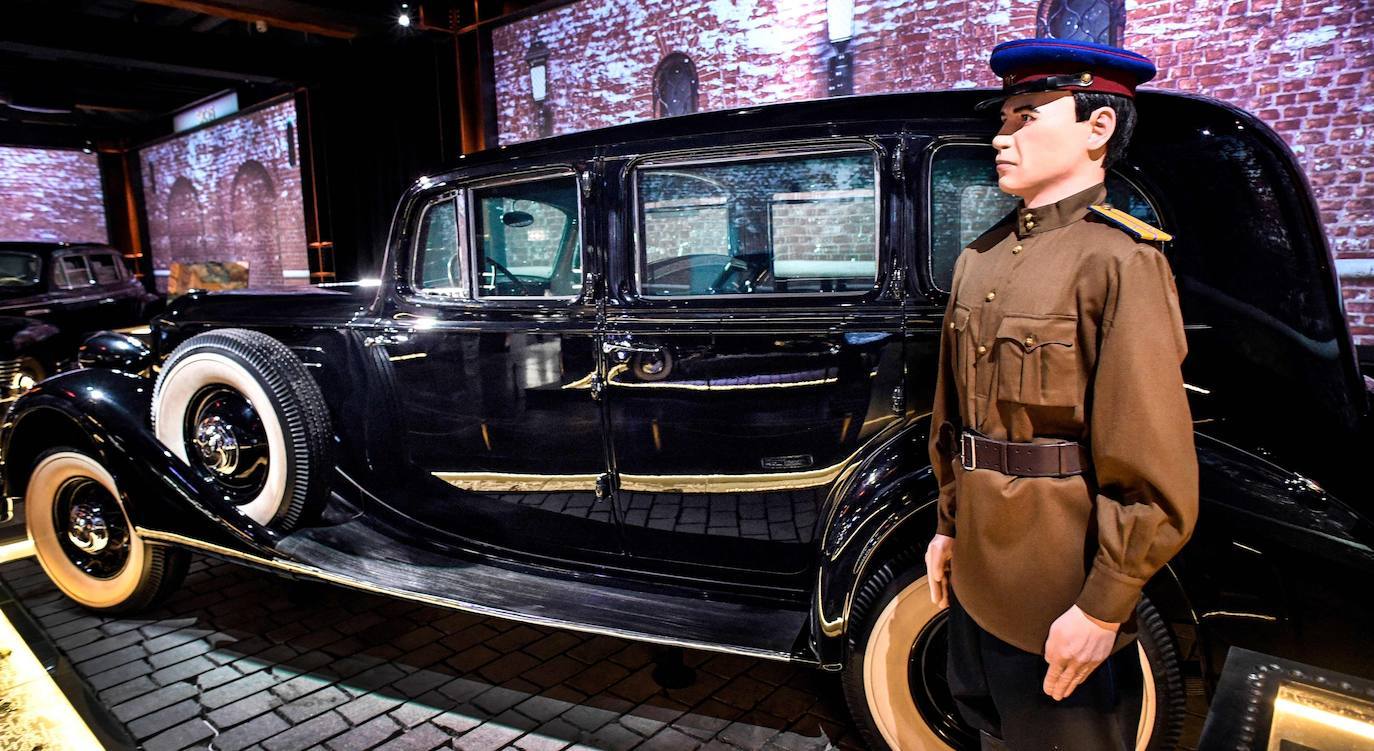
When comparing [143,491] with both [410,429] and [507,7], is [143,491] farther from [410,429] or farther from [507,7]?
[507,7]

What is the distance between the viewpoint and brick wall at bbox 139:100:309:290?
40.8 feet

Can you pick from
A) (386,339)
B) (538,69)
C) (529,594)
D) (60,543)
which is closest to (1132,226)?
(529,594)

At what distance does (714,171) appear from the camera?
2479mm

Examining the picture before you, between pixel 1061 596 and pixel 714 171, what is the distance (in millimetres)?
1655

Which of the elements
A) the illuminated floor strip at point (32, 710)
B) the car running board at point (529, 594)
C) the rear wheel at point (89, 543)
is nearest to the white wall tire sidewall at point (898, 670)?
the car running board at point (529, 594)

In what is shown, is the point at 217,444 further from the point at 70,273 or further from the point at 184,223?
the point at 184,223

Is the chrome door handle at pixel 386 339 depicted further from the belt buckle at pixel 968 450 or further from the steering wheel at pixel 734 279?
the belt buckle at pixel 968 450

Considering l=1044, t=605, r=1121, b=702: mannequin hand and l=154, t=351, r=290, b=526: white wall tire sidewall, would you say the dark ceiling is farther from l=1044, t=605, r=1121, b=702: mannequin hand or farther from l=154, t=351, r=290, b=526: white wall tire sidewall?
l=1044, t=605, r=1121, b=702: mannequin hand

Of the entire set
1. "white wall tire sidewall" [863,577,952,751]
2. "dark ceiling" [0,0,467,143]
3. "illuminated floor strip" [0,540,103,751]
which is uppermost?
"dark ceiling" [0,0,467,143]

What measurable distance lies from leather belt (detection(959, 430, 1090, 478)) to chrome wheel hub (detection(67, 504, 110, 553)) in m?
3.70

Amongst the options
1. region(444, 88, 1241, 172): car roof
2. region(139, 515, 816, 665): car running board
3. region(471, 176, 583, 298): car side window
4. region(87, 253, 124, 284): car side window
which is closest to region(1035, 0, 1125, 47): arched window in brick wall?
region(444, 88, 1241, 172): car roof

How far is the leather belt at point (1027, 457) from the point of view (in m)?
1.29

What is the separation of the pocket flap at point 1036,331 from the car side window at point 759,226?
0.95 meters

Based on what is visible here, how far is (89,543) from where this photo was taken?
3438 mm
